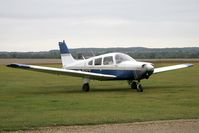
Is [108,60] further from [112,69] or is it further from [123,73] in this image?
[123,73]

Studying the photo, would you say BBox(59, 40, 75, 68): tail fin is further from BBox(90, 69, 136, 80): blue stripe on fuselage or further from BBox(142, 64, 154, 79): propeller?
BBox(142, 64, 154, 79): propeller

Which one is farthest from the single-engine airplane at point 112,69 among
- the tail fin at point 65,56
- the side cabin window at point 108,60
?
the tail fin at point 65,56

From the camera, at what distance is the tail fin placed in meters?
27.9

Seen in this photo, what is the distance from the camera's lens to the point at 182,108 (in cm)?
1403

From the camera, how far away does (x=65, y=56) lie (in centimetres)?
2830

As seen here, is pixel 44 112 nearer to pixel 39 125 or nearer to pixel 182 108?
pixel 39 125

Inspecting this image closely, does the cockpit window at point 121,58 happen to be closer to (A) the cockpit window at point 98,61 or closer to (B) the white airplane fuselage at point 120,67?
(B) the white airplane fuselage at point 120,67

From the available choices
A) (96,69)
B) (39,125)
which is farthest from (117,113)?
(96,69)

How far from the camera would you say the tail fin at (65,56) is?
27.9 m

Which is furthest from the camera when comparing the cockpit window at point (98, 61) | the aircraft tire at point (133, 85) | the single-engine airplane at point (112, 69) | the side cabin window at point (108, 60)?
the cockpit window at point (98, 61)

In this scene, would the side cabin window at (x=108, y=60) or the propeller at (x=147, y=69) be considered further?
the side cabin window at (x=108, y=60)

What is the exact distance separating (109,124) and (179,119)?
1977 millimetres

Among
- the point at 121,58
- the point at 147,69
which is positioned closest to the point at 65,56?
the point at 121,58

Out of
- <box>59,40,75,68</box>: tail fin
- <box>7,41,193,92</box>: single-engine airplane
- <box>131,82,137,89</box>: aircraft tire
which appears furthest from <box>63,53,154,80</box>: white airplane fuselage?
<box>59,40,75,68</box>: tail fin
